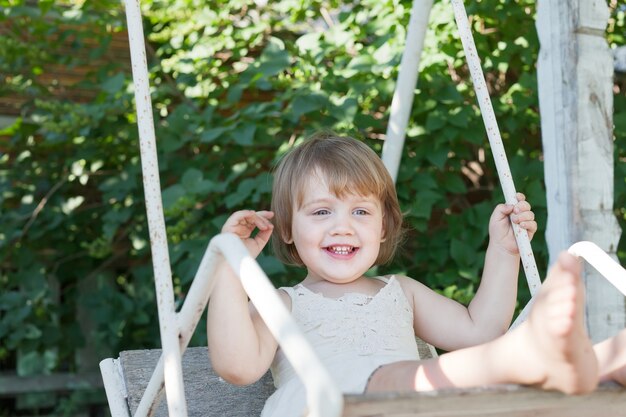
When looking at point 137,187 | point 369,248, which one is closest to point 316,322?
point 369,248

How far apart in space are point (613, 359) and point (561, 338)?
0.96 ft

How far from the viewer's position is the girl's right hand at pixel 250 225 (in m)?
1.66

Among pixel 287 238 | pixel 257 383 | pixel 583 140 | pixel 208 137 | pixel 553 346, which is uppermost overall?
pixel 553 346

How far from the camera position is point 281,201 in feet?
6.24

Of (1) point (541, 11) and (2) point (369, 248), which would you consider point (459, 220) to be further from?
(2) point (369, 248)

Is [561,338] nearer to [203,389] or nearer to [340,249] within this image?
[340,249]

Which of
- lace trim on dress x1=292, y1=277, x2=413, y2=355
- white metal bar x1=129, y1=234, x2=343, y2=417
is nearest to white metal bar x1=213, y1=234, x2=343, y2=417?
white metal bar x1=129, y1=234, x2=343, y2=417

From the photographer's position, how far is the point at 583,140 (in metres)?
2.27

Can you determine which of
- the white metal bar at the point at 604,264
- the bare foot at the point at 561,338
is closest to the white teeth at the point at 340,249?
the white metal bar at the point at 604,264

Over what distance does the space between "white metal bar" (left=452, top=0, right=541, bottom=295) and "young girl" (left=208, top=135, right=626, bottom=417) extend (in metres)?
0.03

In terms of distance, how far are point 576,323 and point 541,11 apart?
1.40 m

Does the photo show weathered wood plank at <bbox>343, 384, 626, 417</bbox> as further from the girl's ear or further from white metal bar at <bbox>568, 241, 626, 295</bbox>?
the girl's ear

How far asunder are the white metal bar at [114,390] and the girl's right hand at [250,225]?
0.39m

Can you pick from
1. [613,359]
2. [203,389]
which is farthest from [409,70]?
[613,359]
